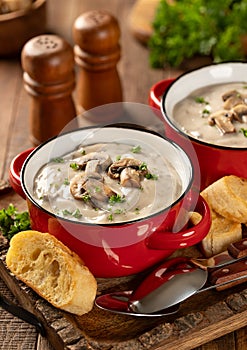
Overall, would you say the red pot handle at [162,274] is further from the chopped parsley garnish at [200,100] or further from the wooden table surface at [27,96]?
the chopped parsley garnish at [200,100]

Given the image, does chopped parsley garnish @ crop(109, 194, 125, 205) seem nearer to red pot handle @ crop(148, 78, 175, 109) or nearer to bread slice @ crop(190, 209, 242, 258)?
bread slice @ crop(190, 209, 242, 258)

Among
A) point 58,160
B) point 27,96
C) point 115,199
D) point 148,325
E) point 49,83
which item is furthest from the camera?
point 27,96

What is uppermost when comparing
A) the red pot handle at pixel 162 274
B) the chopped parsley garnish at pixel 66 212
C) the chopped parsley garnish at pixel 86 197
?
the chopped parsley garnish at pixel 86 197

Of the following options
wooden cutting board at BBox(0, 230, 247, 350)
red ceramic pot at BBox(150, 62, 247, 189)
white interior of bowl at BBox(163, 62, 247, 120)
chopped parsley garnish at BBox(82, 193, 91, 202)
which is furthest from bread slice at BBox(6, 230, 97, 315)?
white interior of bowl at BBox(163, 62, 247, 120)

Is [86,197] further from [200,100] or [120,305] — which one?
[200,100]

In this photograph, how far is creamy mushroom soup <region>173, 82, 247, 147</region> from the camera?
2.38 metres

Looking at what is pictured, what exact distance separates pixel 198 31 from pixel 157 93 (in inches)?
38.0

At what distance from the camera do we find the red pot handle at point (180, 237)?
1.97 m

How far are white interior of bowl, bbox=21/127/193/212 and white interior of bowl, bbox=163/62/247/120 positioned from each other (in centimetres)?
35

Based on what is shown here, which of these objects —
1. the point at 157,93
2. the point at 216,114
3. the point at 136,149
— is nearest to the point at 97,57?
the point at 157,93

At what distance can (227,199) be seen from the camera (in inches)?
85.2

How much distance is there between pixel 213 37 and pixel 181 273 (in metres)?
1.70

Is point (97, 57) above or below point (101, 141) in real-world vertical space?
below

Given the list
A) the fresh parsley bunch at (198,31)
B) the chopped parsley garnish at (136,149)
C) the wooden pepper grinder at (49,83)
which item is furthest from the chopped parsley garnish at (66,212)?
the fresh parsley bunch at (198,31)
